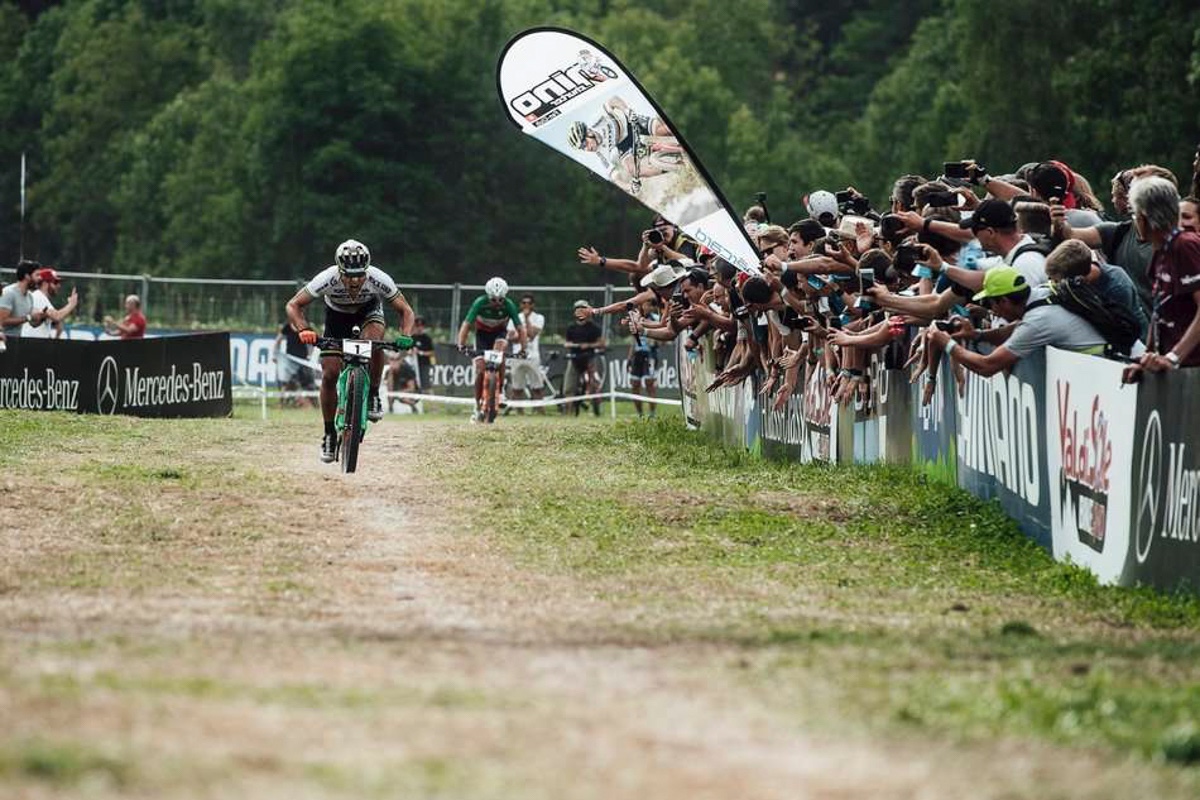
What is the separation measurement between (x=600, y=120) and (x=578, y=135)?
0.24 metres

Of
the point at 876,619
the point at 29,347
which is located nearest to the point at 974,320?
the point at 876,619

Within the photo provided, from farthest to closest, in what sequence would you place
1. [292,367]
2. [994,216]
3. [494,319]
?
[292,367] → [494,319] → [994,216]

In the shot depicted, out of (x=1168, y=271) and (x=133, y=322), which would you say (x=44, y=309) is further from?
(x=1168, y=271)

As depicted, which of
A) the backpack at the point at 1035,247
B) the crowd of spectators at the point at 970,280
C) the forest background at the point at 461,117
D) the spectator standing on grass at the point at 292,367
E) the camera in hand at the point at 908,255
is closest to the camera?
the crowd of spectators at the point at 970,280

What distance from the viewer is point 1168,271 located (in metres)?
11.0

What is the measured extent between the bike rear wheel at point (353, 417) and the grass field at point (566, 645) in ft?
1.72

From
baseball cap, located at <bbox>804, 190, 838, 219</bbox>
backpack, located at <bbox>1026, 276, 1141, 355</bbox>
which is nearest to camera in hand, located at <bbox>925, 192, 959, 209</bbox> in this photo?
backpack, located at <bbox>1026, 276, 1141, 355</bbox>

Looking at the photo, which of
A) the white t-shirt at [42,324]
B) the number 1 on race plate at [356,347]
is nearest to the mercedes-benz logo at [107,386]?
the white t-shirt at [42,324]

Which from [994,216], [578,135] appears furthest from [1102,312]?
[578,135]

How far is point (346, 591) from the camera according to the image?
10547mm

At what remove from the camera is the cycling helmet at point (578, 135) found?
19.7 meters

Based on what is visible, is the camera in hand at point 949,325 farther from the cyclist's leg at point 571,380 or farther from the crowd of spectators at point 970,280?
the cyclist's leg at point 571,380

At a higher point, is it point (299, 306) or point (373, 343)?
point (299, 306)

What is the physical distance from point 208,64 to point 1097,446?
89.6 meters
